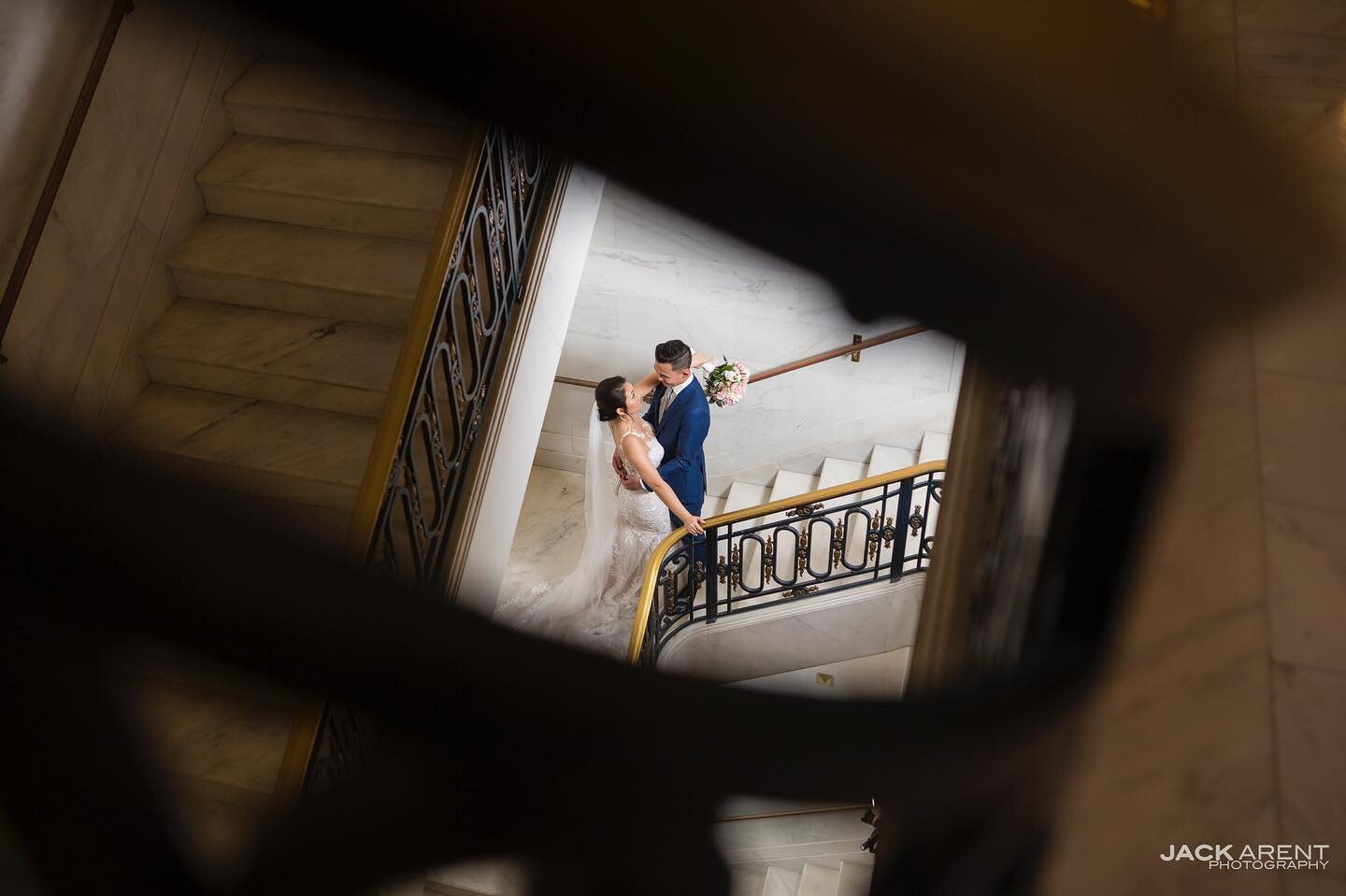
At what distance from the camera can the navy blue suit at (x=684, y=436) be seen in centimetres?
755

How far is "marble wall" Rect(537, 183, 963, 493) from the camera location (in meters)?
9.23

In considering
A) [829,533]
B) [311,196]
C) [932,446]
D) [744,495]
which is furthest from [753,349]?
[311,196]

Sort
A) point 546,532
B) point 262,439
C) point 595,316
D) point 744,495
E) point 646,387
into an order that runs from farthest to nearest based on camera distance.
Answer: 1. point 744,495
2. point 546,532
3. point 595,316
4. point 646,387
5. point 262,439

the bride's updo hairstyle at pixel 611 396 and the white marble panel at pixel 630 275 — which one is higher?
the white marble panel at pixel 630 275

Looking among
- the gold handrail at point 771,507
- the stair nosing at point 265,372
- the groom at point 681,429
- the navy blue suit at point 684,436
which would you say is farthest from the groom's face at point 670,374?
the stair nosing at point 265,372

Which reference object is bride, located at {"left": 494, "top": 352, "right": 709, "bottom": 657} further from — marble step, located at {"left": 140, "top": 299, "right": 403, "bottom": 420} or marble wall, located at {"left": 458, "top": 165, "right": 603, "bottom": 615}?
marble step, located at {"left": 140, "top": 299, "right": 403, "bottom": 420}

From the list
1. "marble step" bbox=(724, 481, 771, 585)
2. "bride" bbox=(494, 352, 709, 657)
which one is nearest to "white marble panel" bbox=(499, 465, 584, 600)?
"bride" bbox=(494, 352, 709, 657)

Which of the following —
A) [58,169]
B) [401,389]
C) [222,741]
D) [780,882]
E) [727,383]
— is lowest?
[780,882]

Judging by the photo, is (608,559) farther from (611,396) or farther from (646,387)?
(611,396)

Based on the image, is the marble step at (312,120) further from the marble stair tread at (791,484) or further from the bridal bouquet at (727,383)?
the marble stair tread at (791,484)

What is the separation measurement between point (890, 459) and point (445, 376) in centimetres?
620

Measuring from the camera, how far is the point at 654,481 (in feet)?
23.7

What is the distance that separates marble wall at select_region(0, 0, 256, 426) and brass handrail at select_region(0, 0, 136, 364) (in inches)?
3.1

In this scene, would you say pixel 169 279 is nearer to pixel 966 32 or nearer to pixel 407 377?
pixel 407 377
